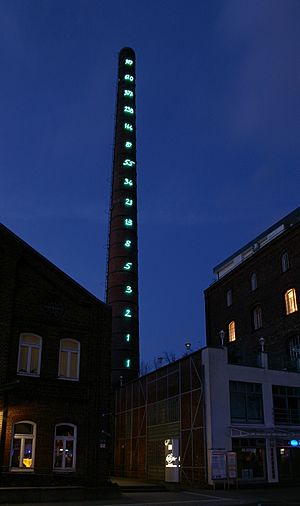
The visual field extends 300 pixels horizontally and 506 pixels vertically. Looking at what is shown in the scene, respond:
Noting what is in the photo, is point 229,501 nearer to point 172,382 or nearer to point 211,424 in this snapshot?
point 211,424

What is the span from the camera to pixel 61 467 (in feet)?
68.7

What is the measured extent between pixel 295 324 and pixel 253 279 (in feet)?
23.6

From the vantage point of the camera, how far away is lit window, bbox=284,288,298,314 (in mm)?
35491

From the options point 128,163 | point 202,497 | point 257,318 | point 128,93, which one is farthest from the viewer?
point 128,93

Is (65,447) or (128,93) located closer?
(65,447)

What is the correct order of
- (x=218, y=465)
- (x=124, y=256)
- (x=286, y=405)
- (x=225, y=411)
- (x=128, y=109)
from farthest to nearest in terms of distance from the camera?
(x=128, y=109)
(x=124, y=256)
(x=286, y=405)
(x=225, y=411)
(x=218, y=465)

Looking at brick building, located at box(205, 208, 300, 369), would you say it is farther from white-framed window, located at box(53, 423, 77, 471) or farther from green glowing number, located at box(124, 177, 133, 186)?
green glowing number, located at box(124, 177, 133, 186)

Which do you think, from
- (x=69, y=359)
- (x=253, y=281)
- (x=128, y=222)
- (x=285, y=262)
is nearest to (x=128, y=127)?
(x=128, y=222)

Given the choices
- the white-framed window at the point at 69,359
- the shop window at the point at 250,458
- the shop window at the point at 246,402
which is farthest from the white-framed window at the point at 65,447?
the shop window at the point at 246,402

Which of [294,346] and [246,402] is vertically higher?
[294,346]

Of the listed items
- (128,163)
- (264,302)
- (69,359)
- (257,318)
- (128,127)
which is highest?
(128,127)

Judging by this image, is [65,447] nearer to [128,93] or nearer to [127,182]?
[127,182]

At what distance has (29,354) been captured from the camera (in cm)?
2186

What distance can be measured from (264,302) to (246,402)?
→ 13.8 metres
